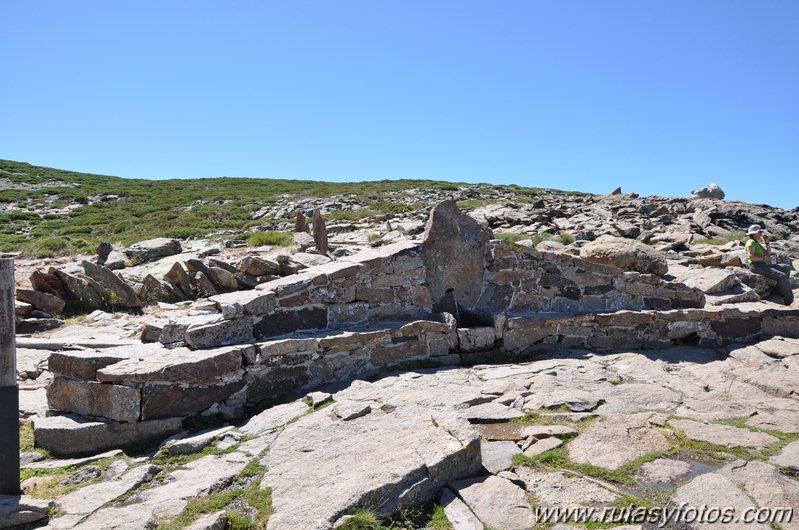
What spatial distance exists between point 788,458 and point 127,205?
33694mm

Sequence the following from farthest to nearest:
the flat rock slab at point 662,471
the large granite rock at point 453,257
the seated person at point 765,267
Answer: the seated person at point 765,267 < the large granite rock at point 453,257 < the flat rock slab at point 662,471

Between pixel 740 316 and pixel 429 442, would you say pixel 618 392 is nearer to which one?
pixel 429 442

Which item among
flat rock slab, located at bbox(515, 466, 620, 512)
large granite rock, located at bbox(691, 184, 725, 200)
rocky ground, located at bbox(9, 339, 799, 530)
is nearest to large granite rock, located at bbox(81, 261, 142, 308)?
rocky ground, located at bbox(9, 339, 799, 530)

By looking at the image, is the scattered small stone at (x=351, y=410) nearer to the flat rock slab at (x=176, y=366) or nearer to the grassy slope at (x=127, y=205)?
the flat rock slab at (x=176, y=366)

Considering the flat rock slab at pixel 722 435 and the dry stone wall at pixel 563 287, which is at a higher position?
the dry stone wall at pixel 563 287

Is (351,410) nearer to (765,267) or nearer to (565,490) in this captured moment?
(565,490)

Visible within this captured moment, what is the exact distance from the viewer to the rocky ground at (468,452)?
3.44 metres

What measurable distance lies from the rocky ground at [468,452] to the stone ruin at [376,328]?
1.00ft

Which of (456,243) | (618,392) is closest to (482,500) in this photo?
(618,392)

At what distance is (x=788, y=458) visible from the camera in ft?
13.3

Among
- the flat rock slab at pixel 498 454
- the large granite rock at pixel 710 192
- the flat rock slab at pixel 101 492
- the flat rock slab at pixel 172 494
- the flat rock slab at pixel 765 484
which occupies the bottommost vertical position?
the flat rock slab at pixel 101 492

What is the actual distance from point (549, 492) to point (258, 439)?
8.17 feet

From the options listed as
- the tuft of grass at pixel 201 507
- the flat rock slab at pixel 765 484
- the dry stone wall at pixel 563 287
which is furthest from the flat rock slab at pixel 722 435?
the tuft of grass at pixel 201 507

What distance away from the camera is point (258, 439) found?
464 centimetres
